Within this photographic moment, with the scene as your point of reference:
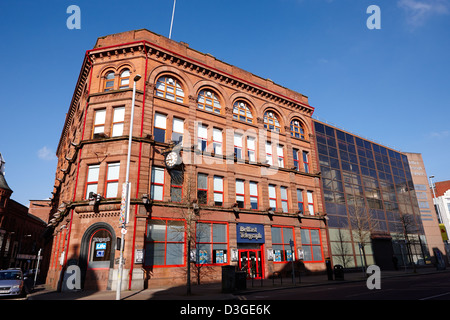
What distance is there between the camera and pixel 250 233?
25.6 metres

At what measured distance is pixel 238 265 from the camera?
24.1 meters

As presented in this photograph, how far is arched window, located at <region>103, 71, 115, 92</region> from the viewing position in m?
24.1

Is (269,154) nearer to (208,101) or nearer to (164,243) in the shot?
(208,101)

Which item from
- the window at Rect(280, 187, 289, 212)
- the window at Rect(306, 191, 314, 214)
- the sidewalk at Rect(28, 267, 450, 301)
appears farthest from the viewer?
the window at Rect(306, 191, 314, 214)

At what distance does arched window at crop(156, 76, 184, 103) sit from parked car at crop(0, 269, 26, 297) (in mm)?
16365

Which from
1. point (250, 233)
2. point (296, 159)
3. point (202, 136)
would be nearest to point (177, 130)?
point (202, 136)

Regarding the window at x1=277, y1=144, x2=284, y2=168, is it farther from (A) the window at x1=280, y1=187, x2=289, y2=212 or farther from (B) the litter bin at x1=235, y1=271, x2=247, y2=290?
(B) the litter bin at x1=235, y1=271, x2=247, y2=290

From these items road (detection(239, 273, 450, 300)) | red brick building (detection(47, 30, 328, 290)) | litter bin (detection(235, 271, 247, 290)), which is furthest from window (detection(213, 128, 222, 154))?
road (detection(239, 273, 450, 300))

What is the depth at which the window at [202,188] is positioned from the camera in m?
23.9

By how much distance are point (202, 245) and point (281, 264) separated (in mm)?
8766

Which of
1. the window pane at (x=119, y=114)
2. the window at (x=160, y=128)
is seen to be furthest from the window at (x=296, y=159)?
the window pane at (x=119, y=114)
